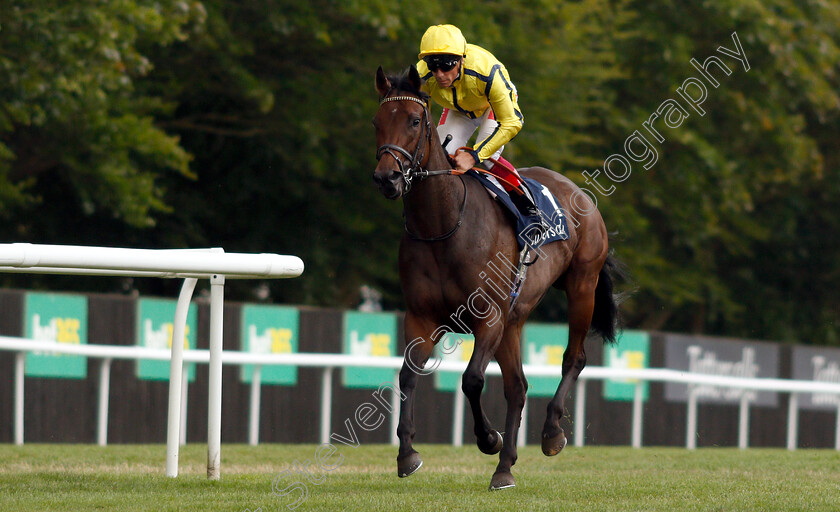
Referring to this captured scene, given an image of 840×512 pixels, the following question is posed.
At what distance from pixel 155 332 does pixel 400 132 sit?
5.43 metres

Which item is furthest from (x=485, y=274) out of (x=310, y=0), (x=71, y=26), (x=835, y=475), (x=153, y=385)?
(x=310, y=0)

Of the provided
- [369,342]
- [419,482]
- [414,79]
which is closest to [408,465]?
[419,482]

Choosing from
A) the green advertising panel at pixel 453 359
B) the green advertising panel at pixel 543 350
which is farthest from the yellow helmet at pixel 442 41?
the green advertising panel at pixel 543 350

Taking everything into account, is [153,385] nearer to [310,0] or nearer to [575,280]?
[575,280]

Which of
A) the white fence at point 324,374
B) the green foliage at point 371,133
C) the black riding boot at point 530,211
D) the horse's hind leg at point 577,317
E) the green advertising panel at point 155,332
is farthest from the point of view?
the green foliage at point 371,133

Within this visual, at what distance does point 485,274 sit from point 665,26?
14611 millimetres

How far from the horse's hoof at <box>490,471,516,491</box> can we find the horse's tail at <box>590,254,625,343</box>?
2335mm

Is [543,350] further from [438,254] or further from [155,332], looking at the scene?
[438,254]

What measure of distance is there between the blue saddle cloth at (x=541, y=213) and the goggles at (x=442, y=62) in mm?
539

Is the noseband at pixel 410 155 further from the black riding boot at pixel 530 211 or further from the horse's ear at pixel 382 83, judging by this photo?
the black riding boot at pixel 530 211

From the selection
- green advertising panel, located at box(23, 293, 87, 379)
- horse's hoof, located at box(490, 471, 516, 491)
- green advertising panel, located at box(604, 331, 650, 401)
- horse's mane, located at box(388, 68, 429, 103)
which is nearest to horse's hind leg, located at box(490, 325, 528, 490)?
horse's hoof, located at box(490, 471, 516, 491)

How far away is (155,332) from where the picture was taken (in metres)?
10.3

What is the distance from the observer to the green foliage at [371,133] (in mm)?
13328

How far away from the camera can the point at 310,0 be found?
15242mm
